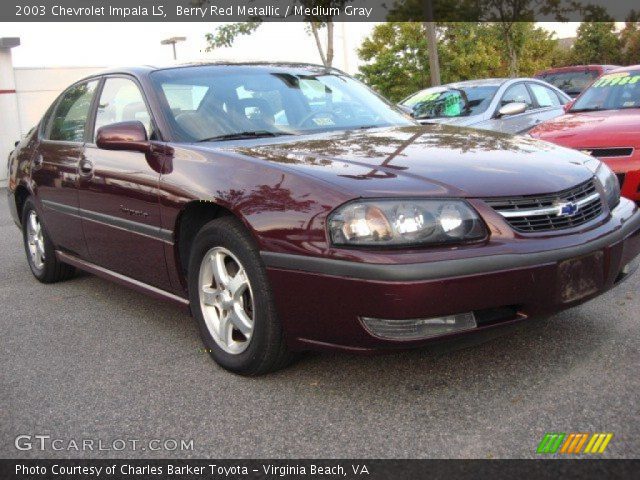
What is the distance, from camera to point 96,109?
465 centimetres

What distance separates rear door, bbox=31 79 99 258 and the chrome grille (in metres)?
2.76

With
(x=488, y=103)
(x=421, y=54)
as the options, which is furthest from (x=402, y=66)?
(x=488, y=103)

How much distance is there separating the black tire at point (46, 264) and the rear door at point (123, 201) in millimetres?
930

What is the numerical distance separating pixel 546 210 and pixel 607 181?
34.0 inches

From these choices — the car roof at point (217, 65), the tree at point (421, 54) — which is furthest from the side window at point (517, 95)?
the tree at point (421, 54)

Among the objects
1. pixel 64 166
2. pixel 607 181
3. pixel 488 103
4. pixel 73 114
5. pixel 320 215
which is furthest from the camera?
pixel 488 103

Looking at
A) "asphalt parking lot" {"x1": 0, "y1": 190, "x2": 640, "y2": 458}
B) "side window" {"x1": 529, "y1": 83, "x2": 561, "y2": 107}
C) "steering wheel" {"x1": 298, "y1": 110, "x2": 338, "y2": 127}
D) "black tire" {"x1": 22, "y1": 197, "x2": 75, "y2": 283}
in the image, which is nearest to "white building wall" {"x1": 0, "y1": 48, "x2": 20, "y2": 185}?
"side window" {"x1": 529, "y1": 83, "x2": 561, "y2": 107}

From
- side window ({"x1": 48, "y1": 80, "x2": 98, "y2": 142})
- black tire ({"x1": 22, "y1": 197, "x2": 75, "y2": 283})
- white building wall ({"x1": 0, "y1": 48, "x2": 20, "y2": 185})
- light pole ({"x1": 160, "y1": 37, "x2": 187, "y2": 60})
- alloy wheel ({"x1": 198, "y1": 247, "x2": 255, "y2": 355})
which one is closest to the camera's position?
alloy wheel ({"x1": 198, "y1": 247, "x2": 255, "y2": 355})

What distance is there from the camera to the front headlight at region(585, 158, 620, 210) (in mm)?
3508

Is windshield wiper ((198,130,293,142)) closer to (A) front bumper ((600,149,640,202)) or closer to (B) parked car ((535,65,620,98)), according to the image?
(A) front bumper ((600,149,640,202))

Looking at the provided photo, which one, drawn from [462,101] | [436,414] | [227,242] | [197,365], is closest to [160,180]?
[227,242]

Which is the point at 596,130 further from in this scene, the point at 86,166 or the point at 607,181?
the point at 86,166

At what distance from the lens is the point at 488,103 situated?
8.95m

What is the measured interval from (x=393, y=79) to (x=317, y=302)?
25.4 m
